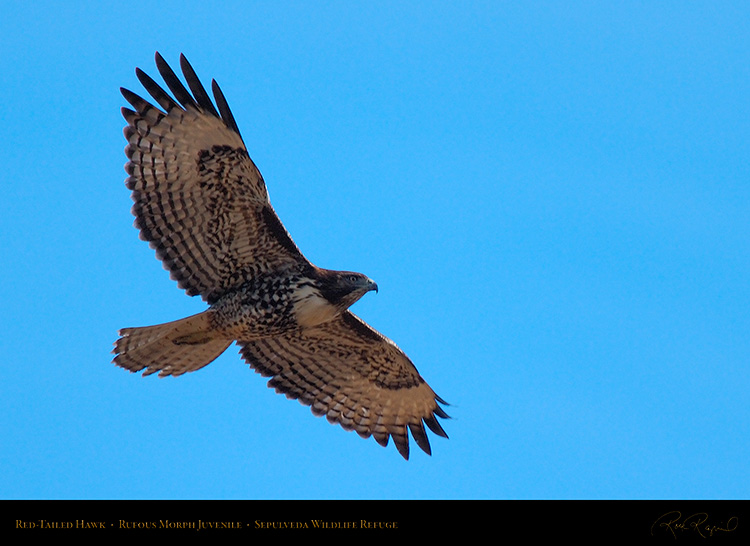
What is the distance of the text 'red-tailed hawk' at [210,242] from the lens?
1075 centimetres

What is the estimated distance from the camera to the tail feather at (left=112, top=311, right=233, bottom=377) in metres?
11.0

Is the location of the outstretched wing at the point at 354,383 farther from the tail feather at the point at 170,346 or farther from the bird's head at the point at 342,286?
the bird's head at the point at 342,286

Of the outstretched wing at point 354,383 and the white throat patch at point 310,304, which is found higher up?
the white throat patch at point 310,304

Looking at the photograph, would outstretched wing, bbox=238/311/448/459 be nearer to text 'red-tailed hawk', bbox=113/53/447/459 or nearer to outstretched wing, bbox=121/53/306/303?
text 'red-tailed hawk', bbox=113/53/447/459

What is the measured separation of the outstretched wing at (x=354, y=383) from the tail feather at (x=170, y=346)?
3.17 ft

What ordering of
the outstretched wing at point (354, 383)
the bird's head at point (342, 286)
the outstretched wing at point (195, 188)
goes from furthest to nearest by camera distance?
the outstretched wing at point (354, 383) < the bird's head at point (342, 286) < the outstretched wing at point (195, 188)
